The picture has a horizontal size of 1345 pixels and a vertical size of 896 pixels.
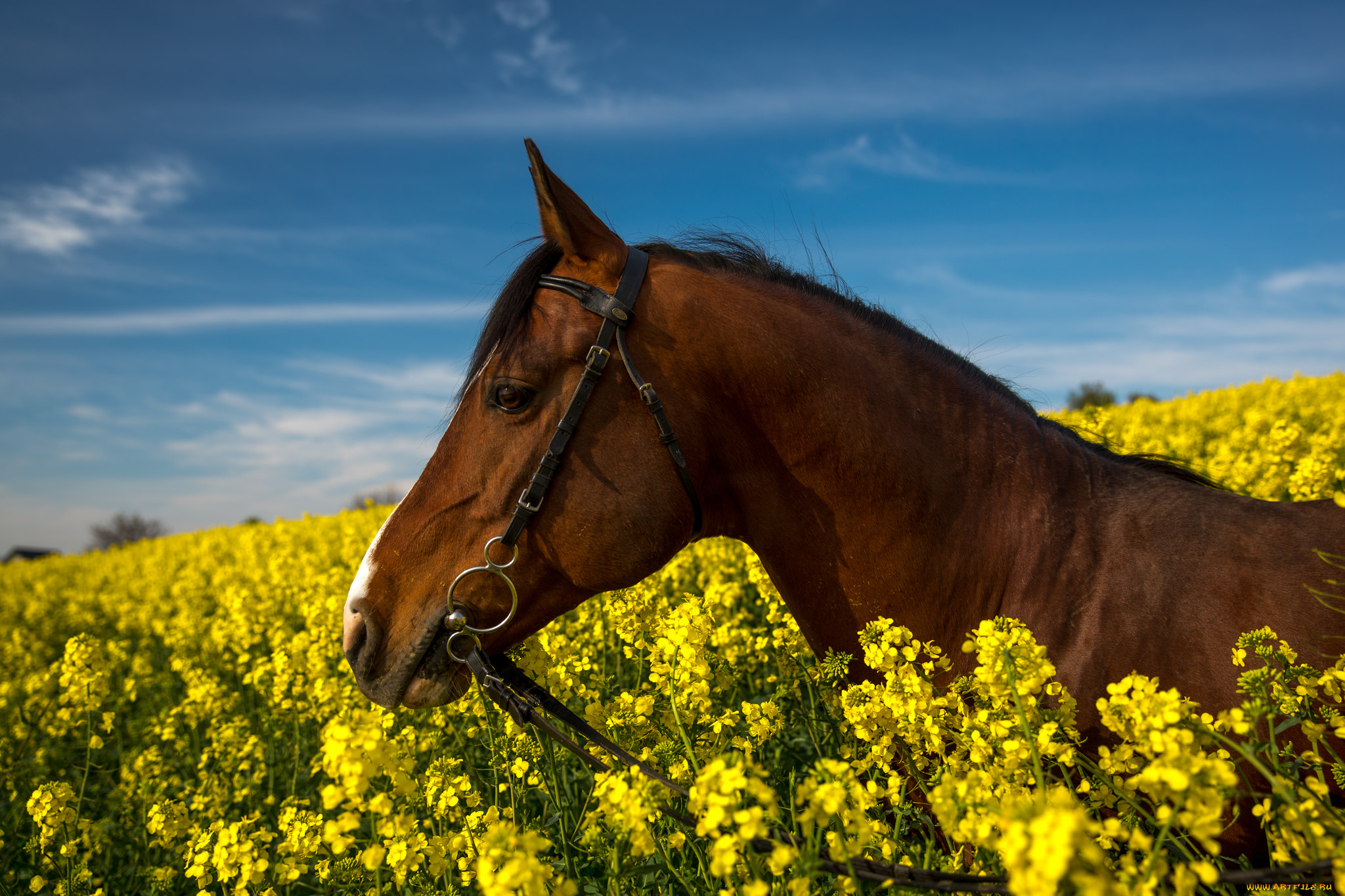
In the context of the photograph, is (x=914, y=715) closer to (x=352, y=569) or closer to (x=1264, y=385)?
(x=352, y=569)

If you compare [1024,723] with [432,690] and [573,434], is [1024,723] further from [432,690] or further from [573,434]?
[432,690]

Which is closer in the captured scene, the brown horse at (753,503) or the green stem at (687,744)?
the green stem at (687,744)

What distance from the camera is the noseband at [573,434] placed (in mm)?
2303

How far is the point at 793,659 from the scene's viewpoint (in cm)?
313

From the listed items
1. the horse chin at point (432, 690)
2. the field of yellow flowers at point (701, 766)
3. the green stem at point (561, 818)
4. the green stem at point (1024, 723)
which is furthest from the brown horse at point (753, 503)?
the green stem at point (1024, 723)

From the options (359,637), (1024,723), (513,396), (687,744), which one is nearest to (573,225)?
(513,396)

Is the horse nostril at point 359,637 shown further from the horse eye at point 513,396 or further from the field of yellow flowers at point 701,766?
the horse eye at point 513,396

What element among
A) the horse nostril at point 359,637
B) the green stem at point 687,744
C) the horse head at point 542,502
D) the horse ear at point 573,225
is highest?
the horse ear at point 573,225

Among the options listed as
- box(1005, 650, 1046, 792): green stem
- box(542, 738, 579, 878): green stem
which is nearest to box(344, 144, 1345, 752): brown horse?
box(542, 738, 579, 878): green stem

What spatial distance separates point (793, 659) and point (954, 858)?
Answer: 1.56 metres

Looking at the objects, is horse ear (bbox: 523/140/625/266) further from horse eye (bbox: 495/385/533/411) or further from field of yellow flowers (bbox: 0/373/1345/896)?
field of yellow flowers (bbox: 0/373/1345/896)

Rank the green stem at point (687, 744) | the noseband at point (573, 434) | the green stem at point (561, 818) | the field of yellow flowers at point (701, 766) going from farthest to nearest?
the green stem at point (561, 818)
the noseband at point (573, 434)
the green stem at point (687, 744)
the field of yellow flowers at point (701, 766)

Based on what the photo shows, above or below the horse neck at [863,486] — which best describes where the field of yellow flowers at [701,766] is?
below

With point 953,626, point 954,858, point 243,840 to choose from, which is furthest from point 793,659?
point 243,840
